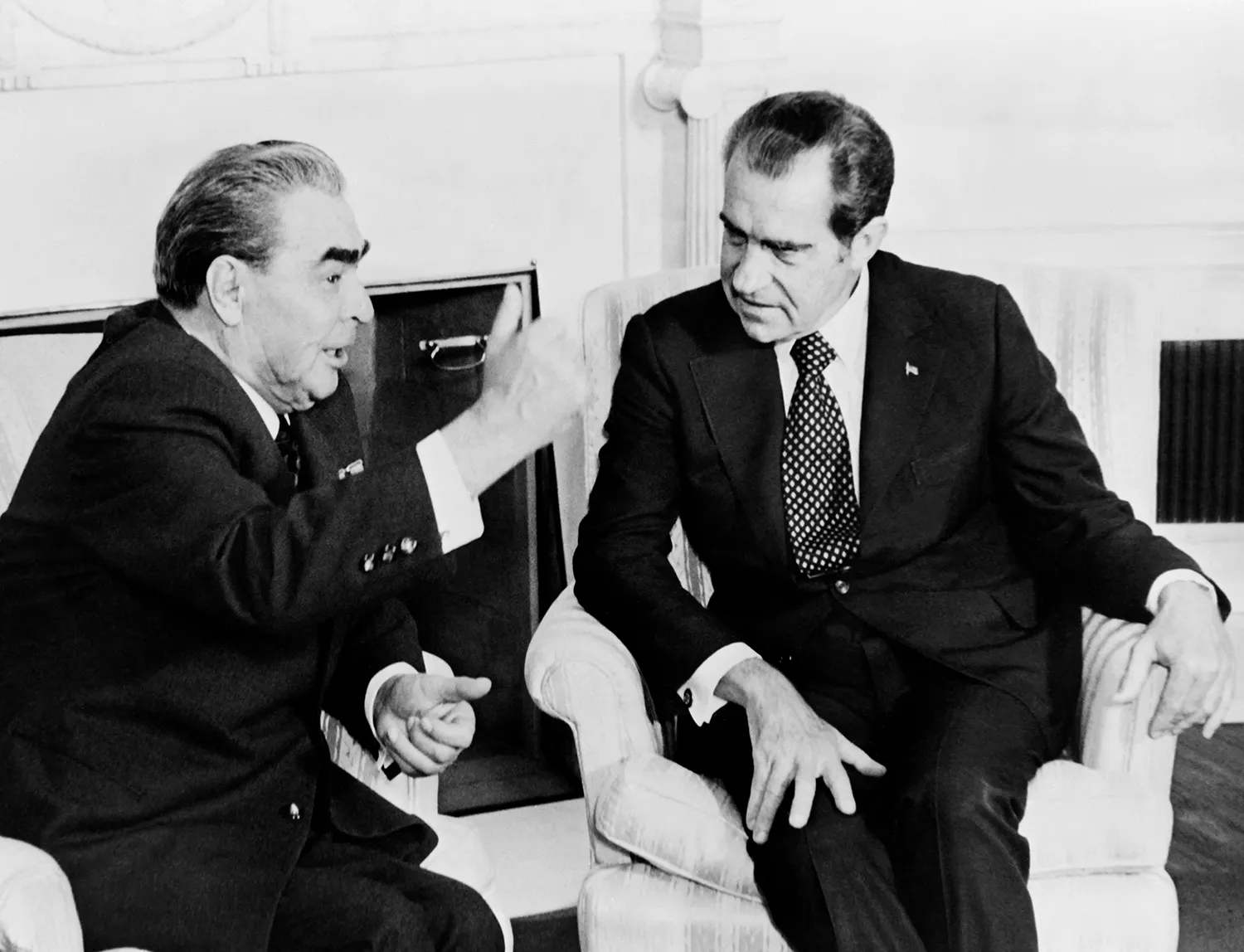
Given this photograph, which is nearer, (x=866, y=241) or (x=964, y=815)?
(x=964, y=815)

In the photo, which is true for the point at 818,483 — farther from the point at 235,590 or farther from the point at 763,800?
the point at 235,590

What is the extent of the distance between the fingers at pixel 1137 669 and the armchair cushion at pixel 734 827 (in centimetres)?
15

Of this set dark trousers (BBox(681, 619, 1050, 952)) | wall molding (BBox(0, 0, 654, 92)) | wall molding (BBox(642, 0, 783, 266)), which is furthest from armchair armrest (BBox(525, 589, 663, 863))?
wall molding (BBox(0, 0, 654, 92))

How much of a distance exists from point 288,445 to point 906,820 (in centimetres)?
91

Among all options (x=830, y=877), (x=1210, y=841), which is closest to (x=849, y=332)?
(x=830, y=877)

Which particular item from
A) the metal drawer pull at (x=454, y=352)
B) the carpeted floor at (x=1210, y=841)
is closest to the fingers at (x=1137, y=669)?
the carpeted floor at (x=1210, y=841)

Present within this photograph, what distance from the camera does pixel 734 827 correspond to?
6.48 ft

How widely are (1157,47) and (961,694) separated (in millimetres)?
1892

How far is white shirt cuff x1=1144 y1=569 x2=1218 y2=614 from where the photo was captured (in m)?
2.05

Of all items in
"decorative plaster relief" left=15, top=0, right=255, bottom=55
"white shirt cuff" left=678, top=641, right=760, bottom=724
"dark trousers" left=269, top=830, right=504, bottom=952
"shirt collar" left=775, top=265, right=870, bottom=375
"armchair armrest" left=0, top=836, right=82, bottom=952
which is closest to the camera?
"armchair armrest" left=0, top=836, right=82, bottom=952

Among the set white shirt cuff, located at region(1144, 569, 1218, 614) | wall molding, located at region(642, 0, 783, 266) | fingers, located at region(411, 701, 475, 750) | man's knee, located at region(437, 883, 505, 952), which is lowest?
man's knee, located at region(437, 883, 505, 952)

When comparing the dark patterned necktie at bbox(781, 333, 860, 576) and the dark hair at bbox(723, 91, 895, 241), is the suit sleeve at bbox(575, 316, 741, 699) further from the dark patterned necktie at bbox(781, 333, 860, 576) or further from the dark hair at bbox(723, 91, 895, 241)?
the dark hair at bbox(723, 91, 895, 241)

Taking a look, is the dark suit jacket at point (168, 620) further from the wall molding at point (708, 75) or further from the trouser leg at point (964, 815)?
the wall molding at point (708, 75)

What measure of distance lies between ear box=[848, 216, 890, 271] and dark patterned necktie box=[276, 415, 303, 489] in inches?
32.5
